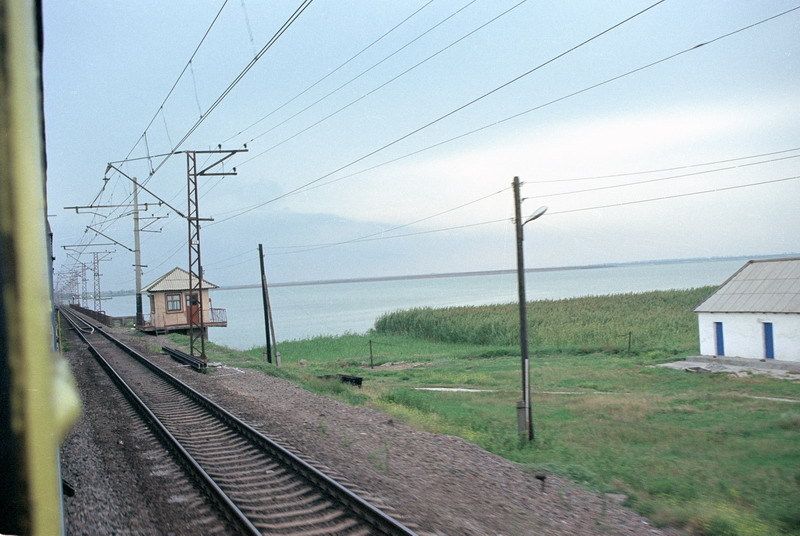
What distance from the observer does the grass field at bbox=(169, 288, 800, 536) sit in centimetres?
993

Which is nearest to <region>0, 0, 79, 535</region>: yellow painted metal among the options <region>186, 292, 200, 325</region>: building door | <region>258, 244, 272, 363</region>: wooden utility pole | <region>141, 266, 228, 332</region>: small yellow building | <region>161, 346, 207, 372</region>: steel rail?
<region>161, 346, 207, 372</region>: steel rail

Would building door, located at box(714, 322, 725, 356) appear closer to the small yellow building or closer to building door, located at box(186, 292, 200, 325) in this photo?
building door, located at box(186, 292, 200, 325)

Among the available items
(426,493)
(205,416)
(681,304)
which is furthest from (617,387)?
(681,304)

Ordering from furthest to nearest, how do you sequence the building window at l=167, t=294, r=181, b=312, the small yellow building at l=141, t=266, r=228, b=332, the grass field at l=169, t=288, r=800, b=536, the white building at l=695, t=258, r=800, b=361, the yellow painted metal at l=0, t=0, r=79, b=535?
the building window at l=167, t=294, r=181, b=312 < the small yellow building at l=141, t=266, r=228, b=332 < the white building at l=695, t=258, r=800, b=361 < the grass field at l=169, t=288, r=800, b=536 < the yellow painted metal at l=0, t=0, r=79, b=535

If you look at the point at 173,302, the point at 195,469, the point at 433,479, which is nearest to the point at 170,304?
the point at 173,302

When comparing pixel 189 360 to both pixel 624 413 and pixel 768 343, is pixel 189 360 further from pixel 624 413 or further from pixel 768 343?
pixel 768 343

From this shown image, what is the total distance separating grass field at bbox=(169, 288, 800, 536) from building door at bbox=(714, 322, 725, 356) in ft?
9.83

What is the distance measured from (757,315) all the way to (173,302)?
34.0 meters

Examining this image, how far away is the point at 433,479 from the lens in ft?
30.7

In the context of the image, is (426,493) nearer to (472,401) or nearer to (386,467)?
(386,467)

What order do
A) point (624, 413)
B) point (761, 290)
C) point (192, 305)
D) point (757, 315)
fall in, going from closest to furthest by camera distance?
point (624, 413) → point (757, 315) → point (761, 290) → point (192, 305)

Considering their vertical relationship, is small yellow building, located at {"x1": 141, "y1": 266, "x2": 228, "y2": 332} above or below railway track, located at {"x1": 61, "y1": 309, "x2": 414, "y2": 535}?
above

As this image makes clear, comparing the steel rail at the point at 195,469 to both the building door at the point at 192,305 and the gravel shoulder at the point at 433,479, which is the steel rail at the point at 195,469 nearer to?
the gravel shoulder at the point at 433,479

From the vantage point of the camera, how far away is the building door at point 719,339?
28.8m
